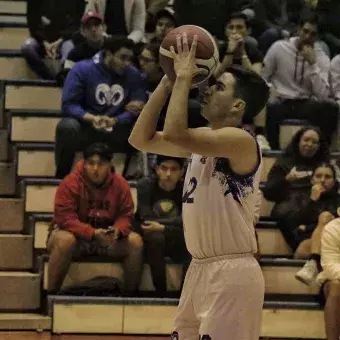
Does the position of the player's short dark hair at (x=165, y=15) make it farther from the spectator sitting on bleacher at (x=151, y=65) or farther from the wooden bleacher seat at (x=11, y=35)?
the wooden bleacher seat at (x=11, y=35)

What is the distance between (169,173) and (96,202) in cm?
61

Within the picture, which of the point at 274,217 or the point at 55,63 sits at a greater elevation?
the point at 55,63

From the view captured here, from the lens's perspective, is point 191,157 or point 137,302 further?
point 137,302

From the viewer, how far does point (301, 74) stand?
30.6ft

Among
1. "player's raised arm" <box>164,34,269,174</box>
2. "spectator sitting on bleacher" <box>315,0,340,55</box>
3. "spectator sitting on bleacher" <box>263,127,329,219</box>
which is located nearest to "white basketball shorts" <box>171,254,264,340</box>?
"player's raised arm" <box>164,34,269,174</box>

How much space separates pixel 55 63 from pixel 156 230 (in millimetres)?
2469

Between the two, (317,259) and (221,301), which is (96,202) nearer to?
(317,259)

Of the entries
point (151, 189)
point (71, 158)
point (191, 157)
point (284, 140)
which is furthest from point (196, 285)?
point (284, 140)

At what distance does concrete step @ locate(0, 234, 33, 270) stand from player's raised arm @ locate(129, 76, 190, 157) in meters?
3.87

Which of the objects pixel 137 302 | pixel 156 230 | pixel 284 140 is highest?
pixel 284 140

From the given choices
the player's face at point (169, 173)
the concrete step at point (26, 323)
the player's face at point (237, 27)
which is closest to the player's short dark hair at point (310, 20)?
the player's face at point (237, 27)

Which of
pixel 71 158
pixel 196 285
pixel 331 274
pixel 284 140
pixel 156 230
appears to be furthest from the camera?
pixel 284 140

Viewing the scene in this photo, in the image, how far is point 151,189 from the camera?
7793 millimetres

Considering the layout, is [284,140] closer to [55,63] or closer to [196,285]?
[55,63]
